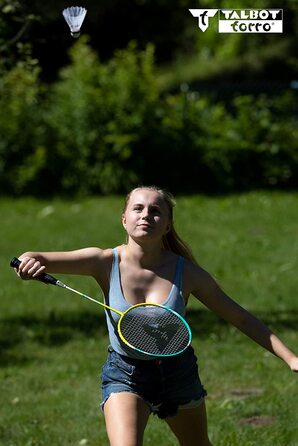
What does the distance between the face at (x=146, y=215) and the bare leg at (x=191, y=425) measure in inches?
31.4

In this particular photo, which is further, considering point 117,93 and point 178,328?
point 117,93

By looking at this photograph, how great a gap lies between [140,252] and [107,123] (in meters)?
11.4

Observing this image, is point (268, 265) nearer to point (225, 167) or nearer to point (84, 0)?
point (225, 167)

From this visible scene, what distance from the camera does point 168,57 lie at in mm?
29453

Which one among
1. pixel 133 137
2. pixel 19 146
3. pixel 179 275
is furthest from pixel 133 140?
pixel 179 275

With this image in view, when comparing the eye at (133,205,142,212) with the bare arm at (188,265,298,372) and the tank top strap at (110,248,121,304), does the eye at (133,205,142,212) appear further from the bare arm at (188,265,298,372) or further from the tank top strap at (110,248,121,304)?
the bare arm at (188,265,298,372)

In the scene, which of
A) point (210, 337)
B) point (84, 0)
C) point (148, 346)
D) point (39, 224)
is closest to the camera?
point (148, 346)

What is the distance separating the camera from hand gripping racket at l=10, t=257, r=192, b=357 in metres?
4.27

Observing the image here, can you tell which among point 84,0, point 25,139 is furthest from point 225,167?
point 84,0

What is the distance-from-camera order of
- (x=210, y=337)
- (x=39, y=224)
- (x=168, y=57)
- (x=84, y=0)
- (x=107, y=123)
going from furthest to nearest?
Result: (x=168, y=57) → (x=84, y=0) → (x=107, y=123) → (x=39, y=224) → (x=210, y=337)

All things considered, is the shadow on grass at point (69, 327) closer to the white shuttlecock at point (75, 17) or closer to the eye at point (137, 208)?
the white shuttlecock at point (75, 17)

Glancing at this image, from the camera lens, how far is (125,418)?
426 cm

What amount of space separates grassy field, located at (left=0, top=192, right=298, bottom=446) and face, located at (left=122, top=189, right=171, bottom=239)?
181 centimetres

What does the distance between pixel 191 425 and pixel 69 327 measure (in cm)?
465
